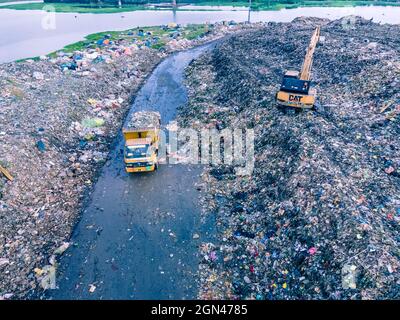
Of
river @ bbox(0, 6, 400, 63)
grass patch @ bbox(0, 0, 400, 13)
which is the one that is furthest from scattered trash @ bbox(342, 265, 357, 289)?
grass patch @ bbox(0, 0, 400, 13)

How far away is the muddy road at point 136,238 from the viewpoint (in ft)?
31.3

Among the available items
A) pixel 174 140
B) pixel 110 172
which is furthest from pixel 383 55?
pixel 110 172

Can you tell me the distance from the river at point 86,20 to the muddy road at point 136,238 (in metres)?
28.5

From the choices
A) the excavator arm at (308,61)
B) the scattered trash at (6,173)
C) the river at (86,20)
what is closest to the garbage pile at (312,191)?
the excavator arm at (308,61)

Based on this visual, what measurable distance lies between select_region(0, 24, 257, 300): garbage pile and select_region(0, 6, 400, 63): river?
9.60 meters

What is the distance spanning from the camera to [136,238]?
11398mm

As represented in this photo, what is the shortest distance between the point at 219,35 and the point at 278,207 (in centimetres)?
4091

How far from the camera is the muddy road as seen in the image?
9531 mm

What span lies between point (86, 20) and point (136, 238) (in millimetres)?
57230

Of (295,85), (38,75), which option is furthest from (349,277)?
(38,75)

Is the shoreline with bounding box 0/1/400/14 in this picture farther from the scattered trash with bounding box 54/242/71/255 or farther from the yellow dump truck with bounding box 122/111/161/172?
the scattered trash with bounding box 54/242/71/255

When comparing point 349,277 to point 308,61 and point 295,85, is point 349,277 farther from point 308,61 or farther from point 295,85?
point 308,61

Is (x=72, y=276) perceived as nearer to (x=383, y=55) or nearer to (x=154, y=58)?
(x=383, y=55)

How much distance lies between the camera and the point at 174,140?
18.0 metres
